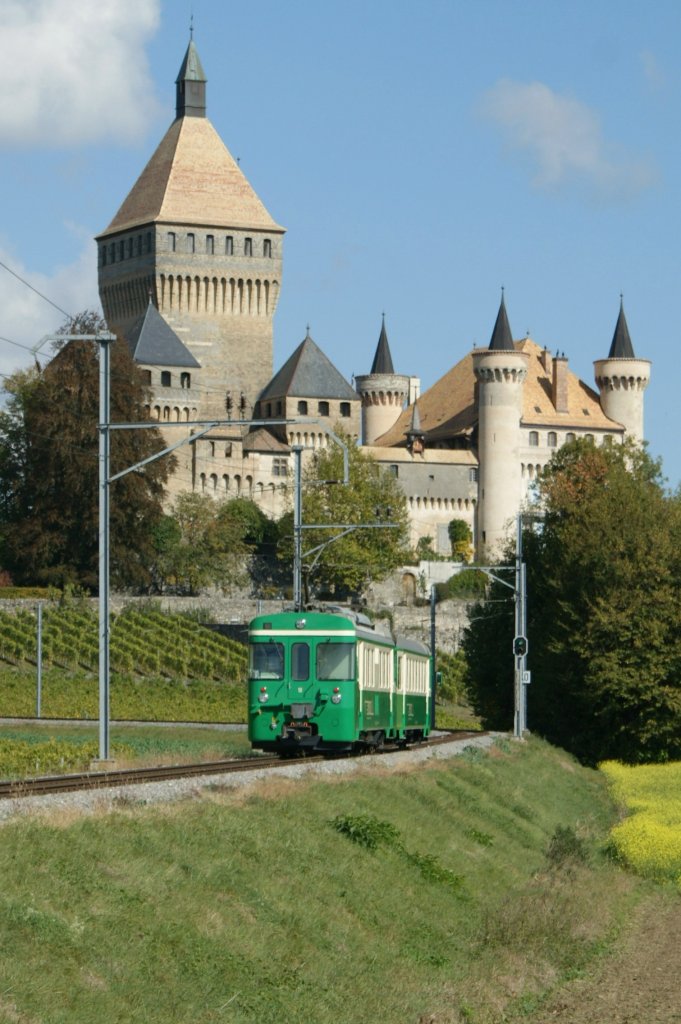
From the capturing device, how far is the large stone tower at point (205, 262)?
136 meters

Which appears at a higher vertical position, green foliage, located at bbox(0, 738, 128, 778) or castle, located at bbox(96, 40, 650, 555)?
castle, located at bbox(96, 40, 650, 555)

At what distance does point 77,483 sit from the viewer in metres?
85.8

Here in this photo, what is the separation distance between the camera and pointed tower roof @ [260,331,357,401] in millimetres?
133000

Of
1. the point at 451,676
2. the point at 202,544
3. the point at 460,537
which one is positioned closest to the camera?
the point at 451,676

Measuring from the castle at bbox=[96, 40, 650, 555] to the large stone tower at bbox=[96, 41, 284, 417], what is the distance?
0.10 m

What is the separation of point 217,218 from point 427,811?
4516 inches

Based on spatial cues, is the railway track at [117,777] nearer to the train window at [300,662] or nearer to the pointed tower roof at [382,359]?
the train window at [300,662]

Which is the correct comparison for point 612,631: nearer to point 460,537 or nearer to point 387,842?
point 387,842

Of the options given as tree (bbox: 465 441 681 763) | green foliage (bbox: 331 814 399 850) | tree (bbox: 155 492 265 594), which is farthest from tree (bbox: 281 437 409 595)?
green foliage (bbox: 331 814 399 850)

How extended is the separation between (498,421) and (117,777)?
372ft

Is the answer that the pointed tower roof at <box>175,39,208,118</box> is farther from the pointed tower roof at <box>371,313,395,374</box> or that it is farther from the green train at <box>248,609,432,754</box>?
the green train at <box>248,609,432,754</box>

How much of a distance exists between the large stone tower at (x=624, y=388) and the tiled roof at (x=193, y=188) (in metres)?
26.8

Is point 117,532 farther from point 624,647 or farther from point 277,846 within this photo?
point 277,846

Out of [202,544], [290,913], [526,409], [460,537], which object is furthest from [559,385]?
[290,913]
